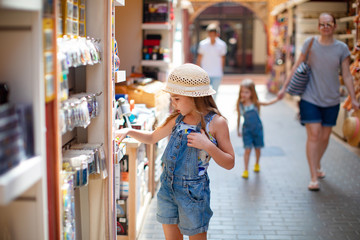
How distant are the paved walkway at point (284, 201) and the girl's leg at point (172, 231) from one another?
107cm

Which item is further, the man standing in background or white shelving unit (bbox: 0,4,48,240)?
the man standing in background

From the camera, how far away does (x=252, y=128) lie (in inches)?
219

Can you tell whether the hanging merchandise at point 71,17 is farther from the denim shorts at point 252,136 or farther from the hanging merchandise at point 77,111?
the denim shorts at point 252,136

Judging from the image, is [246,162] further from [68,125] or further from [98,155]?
[68,125]

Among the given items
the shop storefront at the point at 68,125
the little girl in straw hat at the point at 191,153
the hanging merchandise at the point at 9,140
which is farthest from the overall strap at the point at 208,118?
the hanging merchandise at the point at 9,140

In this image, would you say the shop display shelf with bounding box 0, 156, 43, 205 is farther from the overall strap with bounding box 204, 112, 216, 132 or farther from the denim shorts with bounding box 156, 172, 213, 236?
the overall strap with bounding box 204, 112, 216, 132

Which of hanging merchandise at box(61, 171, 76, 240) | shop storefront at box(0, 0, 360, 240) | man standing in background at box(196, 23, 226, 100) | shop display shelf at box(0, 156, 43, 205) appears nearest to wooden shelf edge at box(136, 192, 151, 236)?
shop storefront at box(0, 0, 360, 240)

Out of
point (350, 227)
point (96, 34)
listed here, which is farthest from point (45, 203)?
point (350, 227)

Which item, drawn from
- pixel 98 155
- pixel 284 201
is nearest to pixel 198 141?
pixel 98 155

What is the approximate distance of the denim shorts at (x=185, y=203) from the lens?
259 cm

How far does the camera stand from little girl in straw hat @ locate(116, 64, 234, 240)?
8.38 ft

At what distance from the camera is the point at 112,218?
111 inches

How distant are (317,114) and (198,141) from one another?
8.92ft

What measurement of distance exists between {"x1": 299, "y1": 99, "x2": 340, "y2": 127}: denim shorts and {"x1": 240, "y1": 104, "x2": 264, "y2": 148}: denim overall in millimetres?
708
